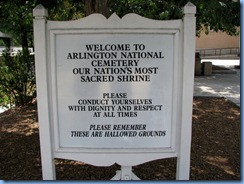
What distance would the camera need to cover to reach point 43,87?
2.71 meters

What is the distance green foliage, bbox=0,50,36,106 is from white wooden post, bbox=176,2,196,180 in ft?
18.8

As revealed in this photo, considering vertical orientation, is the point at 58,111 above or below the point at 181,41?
below

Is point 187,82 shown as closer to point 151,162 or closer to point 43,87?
Result: point 43,87

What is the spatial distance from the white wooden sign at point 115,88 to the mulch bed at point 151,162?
966mm

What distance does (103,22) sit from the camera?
262 cm

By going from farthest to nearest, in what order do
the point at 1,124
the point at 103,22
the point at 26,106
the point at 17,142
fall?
1. the point at 26,106
2. the point at 1,124
3. the point at 17,142
4. the point at 103,22

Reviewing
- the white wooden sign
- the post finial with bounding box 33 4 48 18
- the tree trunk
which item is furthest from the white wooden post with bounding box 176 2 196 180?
the tree trunk

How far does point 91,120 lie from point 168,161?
180 centimetres

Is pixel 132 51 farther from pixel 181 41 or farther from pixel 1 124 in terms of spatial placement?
pixel 1 124

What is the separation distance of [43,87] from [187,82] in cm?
124

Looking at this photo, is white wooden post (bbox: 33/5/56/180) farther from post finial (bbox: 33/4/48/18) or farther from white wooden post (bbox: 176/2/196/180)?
white wooden post (bbox: 176/2/196/180)

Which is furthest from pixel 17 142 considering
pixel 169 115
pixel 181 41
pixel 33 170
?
pixel 181 41

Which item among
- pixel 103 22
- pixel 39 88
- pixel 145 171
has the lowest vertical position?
pixel 145 171

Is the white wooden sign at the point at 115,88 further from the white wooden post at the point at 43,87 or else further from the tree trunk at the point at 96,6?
the tree trunk at the point at 96,6
